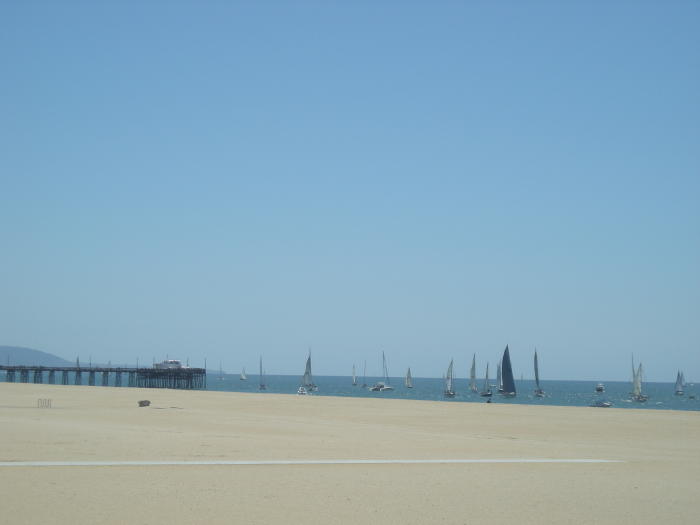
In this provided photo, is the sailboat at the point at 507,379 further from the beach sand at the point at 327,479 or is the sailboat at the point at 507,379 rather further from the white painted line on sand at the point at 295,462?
the white painted line on sand at the point at 295,462

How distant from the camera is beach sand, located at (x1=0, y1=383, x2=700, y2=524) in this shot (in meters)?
11.2

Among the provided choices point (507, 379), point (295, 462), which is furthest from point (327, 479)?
point (507, 379)

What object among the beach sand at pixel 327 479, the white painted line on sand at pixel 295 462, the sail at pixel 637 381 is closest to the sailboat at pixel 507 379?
the sail at pixel 637 381

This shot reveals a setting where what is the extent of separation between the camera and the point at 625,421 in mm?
39062

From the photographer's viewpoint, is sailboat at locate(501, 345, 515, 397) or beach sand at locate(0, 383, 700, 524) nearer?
beach sand at locate(0, 383, 700, 524)

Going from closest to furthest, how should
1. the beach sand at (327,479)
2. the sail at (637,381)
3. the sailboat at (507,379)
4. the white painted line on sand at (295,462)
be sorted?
1. the beach sand at (327,479)
2. the white painted line on sand at (295,462)
3. the sailboat at (507,379)
4. the sail at (637,381)

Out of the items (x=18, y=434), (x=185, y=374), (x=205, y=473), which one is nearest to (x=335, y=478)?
(x=205, y=473)

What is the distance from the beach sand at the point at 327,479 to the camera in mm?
11250

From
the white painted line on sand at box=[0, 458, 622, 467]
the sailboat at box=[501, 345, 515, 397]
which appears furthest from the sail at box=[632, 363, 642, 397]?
the white painted line on sand at box=[0, 458, 622, 467]

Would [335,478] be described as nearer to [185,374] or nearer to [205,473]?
[205,473]

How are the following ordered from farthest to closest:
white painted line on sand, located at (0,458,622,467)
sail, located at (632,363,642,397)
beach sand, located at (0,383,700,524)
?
1. sail, located at (632,363,642,397)
2. white painted line on sand, located at (0,458,622,467)
3. beach sand, located at (0,383,700,524)

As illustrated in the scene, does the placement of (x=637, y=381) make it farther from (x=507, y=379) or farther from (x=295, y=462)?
(x=295, y=462)

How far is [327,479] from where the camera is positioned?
14.5m

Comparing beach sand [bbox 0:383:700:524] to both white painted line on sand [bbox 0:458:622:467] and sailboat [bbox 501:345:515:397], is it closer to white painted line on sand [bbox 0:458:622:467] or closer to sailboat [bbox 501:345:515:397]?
white painted line on sand [bbox 0:458:622:467]
